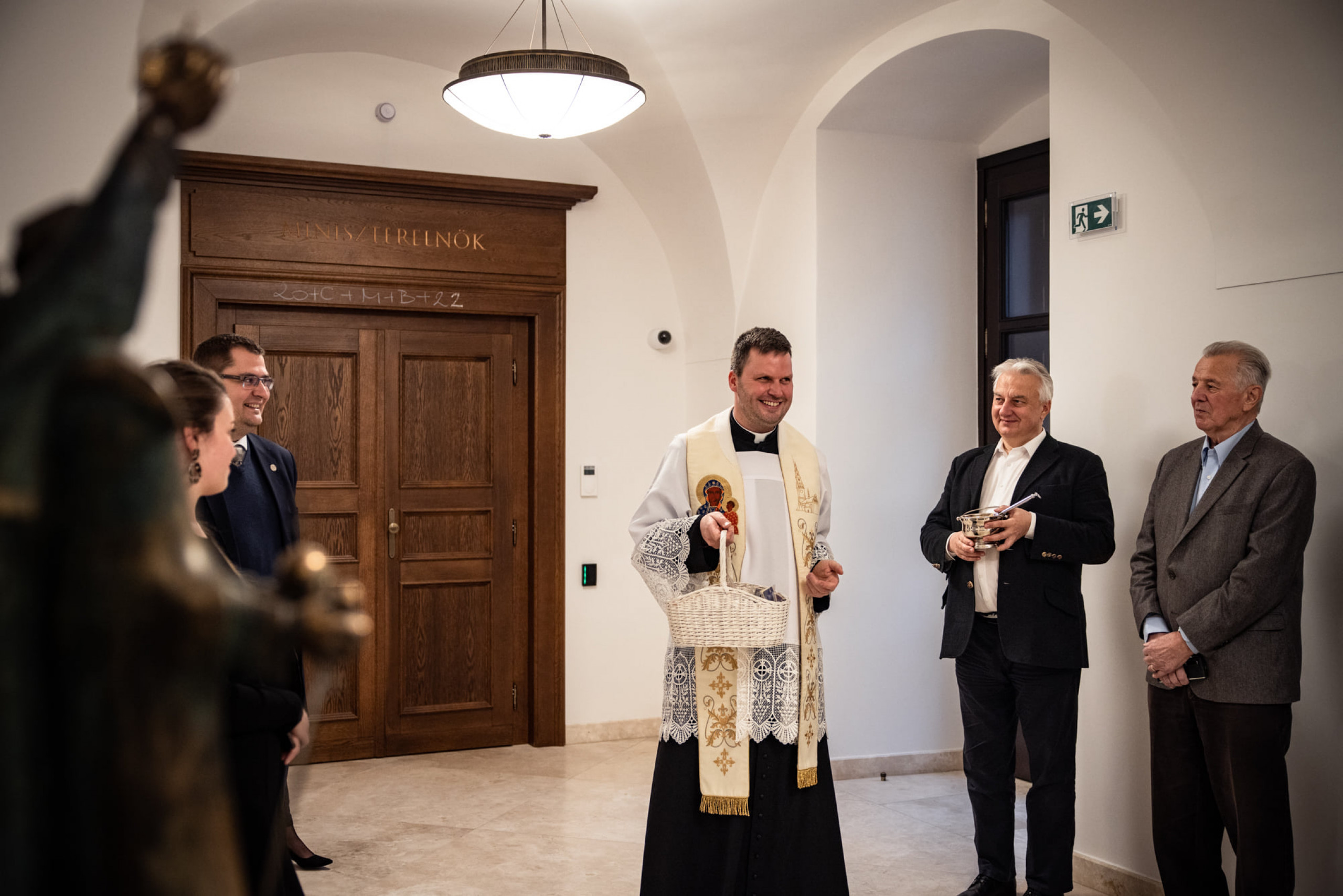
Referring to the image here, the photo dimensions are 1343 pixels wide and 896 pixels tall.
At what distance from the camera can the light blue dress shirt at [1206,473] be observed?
10.0 feet

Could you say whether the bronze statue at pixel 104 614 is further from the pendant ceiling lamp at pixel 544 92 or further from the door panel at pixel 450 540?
the door panel at pixel 450 540

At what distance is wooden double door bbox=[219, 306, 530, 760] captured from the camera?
554 cm

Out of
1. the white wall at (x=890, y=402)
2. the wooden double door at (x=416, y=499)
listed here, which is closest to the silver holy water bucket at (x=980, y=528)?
the white wall at (x=890, y=402)

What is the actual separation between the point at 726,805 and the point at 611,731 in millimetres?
3275

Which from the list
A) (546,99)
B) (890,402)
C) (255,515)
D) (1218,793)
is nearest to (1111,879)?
(1218,793)

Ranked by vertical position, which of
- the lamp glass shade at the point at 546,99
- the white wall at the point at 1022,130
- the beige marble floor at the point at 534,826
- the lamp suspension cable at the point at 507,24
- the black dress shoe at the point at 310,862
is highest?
the lamp suspension cable at the point at 507,24

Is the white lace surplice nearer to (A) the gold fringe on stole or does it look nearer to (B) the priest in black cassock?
(B) the priest in black cassock

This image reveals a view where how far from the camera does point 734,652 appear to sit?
Result: 298cm

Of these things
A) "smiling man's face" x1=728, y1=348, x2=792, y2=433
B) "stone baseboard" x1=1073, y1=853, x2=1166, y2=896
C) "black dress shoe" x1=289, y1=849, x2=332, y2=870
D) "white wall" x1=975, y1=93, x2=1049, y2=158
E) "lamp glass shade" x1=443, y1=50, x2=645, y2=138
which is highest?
"white wall" x1=975, y1=93, x2=1049, y2=158

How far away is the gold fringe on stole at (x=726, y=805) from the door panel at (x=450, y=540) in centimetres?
319

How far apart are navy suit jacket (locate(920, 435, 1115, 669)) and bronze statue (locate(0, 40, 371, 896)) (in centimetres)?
302

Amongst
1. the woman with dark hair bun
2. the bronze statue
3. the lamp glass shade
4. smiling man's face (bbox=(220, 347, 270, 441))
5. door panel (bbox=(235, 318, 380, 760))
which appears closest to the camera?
the bronze statue

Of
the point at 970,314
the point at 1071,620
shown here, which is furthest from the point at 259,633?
the point at 970,314

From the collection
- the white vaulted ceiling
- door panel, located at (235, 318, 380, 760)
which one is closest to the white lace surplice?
the white vaulted ceiling
